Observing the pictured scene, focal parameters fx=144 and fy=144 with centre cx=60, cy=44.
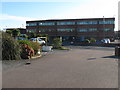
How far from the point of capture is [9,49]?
11.9 metres

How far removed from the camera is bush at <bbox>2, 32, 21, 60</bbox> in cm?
1179

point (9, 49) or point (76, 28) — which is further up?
point (76, 28)

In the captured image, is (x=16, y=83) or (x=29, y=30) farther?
(x=29, y=30)

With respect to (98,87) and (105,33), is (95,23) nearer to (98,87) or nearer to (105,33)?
(105,33)

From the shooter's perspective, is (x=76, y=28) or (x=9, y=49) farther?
(x=76, y=28)

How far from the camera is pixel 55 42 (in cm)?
2547

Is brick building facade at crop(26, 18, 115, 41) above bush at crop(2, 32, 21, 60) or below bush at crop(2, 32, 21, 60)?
above

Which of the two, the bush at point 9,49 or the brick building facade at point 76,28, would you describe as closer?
the bush at point 9,49

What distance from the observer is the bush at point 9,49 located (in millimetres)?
11787

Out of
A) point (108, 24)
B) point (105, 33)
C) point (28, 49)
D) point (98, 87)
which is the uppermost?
point (108, 24)

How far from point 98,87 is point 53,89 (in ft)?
5.89

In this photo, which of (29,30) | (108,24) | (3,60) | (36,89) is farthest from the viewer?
(29,30)

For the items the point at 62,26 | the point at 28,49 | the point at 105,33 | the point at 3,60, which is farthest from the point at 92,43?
the point at 3,60

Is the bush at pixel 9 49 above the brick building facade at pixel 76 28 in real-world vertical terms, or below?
below
